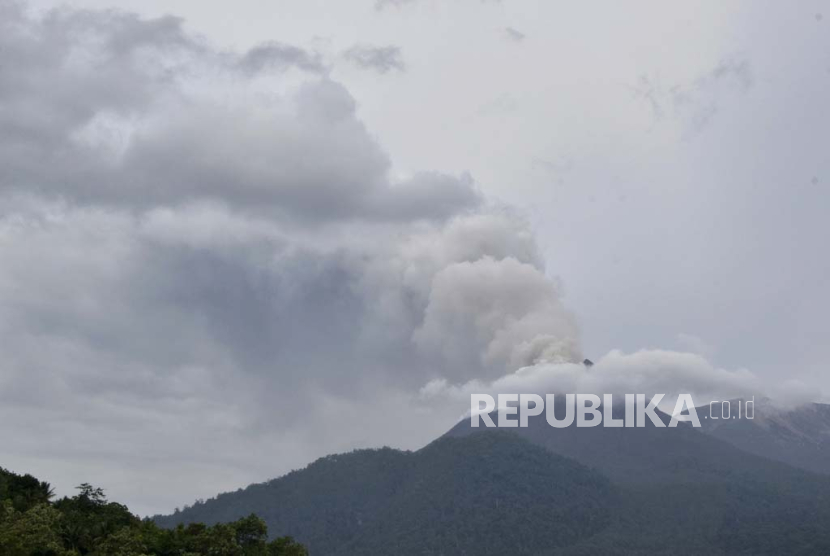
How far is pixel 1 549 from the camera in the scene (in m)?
60.2

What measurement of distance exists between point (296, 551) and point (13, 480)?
28.5m

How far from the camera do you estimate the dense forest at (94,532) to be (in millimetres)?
63781

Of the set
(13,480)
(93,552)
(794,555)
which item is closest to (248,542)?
(93,552)

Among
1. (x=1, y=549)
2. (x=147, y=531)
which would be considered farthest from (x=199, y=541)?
(x=1, y=549)

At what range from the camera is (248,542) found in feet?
271

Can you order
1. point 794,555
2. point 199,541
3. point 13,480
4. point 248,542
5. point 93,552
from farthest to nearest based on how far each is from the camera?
1. point 794,555
2. point 13,480
3. point 248,542
4. point 199,541
5. point 93,552

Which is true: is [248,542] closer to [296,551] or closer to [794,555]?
[296,551]

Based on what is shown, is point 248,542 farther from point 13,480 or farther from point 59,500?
point 13,480

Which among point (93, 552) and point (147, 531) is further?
point (147, 531)

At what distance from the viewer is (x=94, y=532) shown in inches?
2881

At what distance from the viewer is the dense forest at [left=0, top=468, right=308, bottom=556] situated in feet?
209

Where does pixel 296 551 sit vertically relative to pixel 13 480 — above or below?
below

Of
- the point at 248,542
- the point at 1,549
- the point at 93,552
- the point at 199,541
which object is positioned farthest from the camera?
the point at 248,542

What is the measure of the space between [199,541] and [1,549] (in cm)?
1796
